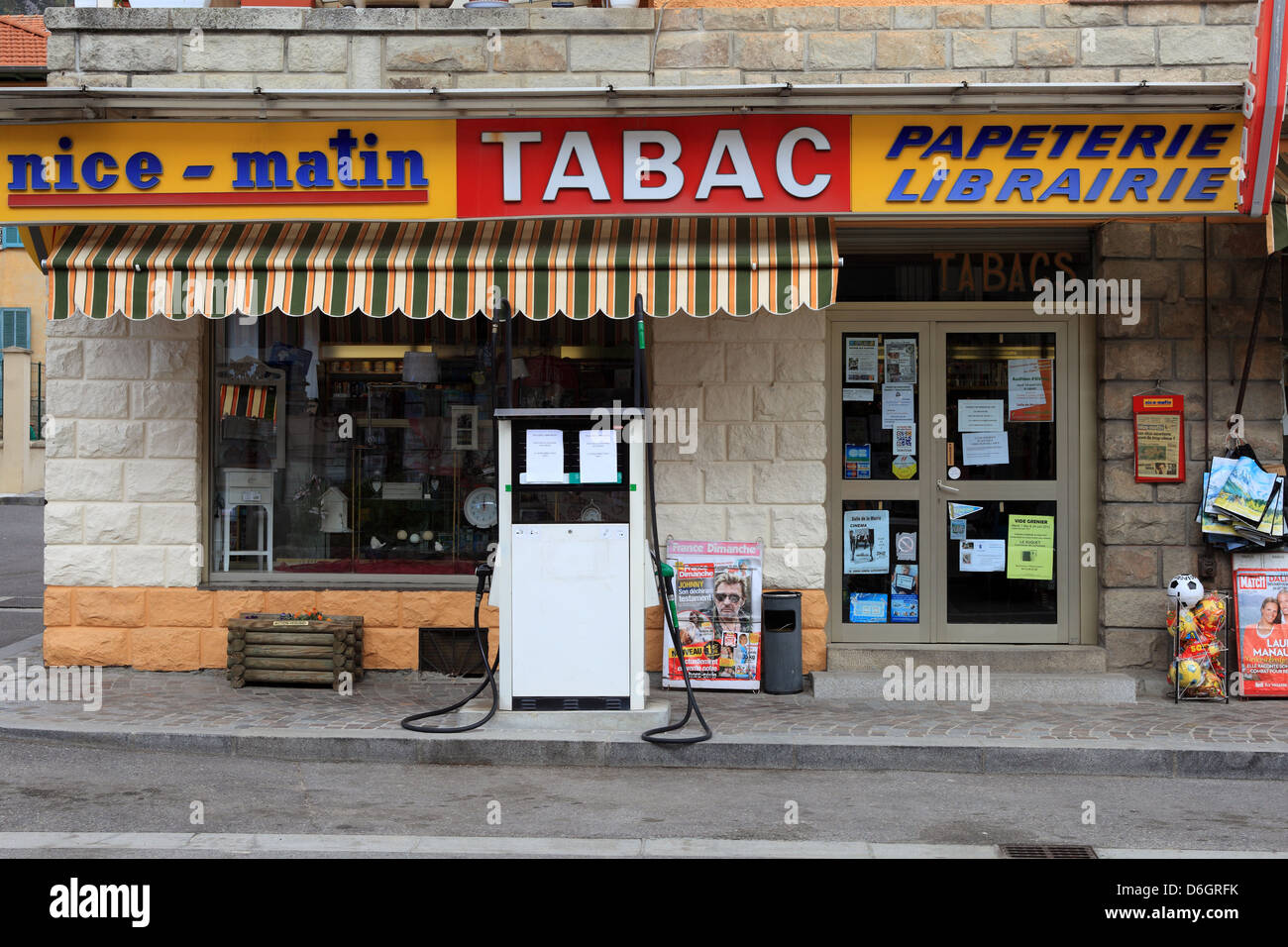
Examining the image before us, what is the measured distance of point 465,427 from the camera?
9.97 meters

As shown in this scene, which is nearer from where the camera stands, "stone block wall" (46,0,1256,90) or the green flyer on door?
"stone block wall" (46,0,1256,90)

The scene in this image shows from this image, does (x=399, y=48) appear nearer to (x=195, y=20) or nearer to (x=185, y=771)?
(x=195, y=20)

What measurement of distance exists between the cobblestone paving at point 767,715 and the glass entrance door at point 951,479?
1.01 meters

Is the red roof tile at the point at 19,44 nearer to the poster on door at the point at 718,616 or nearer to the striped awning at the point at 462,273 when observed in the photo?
the striped awning at the point at 462,273

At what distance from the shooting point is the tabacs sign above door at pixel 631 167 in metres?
8.55

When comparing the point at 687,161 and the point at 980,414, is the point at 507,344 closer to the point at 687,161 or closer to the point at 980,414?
the point at 687,161

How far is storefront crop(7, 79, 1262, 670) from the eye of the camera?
841 cm

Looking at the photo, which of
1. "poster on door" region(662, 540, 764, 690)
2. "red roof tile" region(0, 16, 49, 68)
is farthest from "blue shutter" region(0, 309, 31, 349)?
"poster on door" region(662, 540, 764, 690)

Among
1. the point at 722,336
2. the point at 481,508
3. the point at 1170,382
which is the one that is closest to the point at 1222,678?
the point at 1170,382

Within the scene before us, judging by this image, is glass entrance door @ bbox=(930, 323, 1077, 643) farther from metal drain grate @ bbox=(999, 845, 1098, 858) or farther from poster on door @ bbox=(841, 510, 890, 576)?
metal drain grate @ bbox=(999, 845, 1098, 858)

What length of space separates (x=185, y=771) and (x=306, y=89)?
14.8ft

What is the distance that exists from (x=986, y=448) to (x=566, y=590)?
370 centimetres

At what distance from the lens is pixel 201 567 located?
9.64 meters

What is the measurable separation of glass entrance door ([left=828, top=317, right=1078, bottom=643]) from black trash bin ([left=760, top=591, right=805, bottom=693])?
2.39 ft
